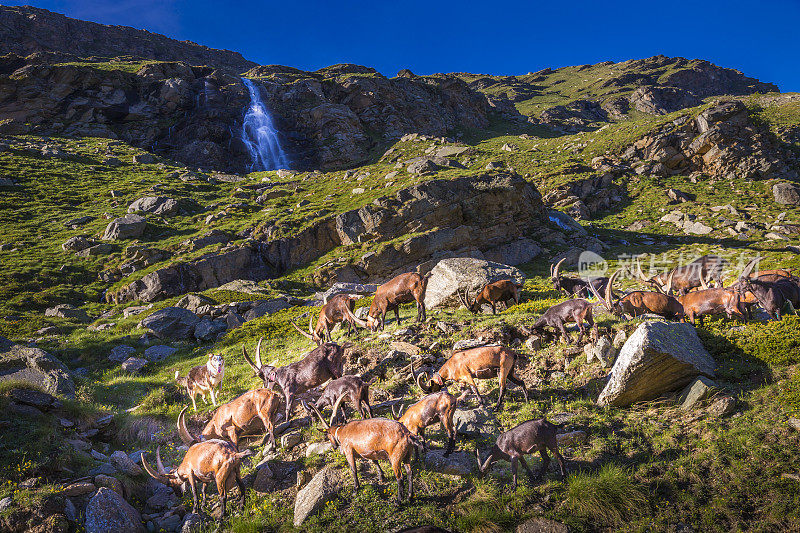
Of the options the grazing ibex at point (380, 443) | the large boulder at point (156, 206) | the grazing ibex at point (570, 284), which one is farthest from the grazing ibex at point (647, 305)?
the large boulder at point (156, 206)

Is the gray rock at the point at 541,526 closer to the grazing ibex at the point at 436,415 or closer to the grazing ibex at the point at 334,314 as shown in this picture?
the grazing ibex at the point at 436,415

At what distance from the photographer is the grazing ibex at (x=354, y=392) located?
324 inches

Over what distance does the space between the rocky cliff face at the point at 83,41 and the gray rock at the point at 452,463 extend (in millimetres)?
131711

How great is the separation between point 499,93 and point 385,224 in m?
165

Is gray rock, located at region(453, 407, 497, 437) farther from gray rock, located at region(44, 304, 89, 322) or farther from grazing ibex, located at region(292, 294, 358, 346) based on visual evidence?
gray rock, located at region(44, 304, 89, 322)

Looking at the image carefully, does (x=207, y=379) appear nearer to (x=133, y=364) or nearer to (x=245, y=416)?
(x=245, y=416)

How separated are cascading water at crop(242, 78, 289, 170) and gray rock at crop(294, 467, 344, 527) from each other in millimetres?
75917

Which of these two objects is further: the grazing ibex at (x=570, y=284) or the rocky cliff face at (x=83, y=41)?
the rocky cliff face at (x=83, y=41)

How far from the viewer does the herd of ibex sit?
6605 millimetres

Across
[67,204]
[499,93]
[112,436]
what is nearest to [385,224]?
[112,436]

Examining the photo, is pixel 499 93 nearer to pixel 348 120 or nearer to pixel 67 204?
pixel 348 120

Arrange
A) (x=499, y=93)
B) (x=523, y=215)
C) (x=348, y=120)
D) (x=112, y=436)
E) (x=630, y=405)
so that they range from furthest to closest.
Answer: (x=499, y=93), (x=348, y=120), (x=523, y=215), (x=112, y=436), (x=630, y=405)

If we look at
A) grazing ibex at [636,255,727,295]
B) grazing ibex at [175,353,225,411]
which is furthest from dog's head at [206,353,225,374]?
grazing ibex at [636,255,727,295]

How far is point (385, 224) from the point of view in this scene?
128 feet
